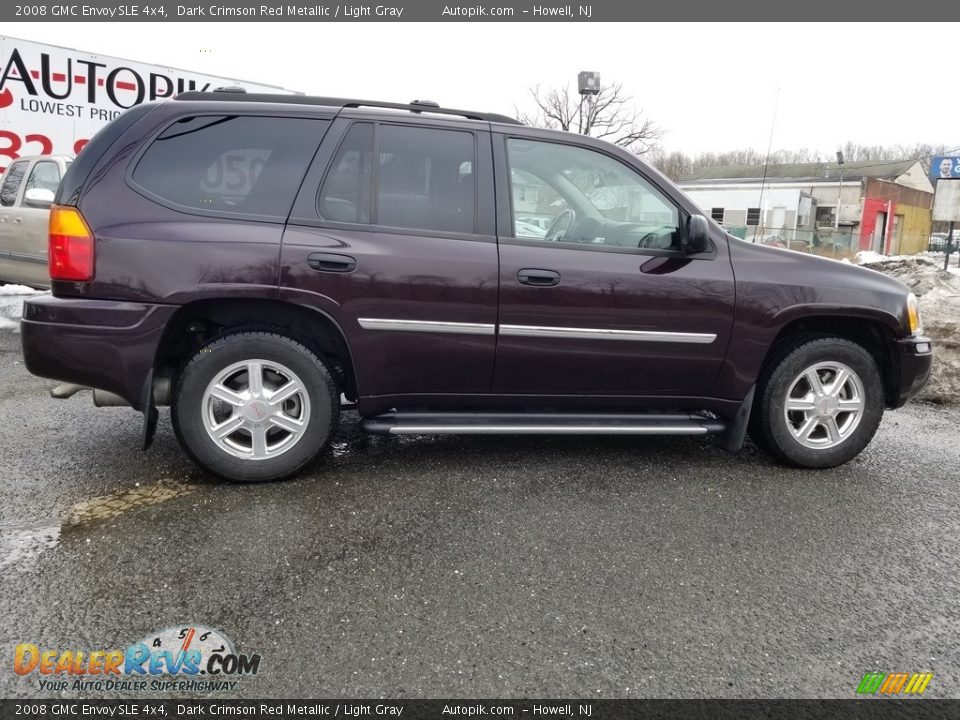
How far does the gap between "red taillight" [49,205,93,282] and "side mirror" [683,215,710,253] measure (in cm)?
292

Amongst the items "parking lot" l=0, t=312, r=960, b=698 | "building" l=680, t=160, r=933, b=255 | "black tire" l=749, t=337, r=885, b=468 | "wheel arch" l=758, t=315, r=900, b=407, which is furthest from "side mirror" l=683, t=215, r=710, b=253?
"building" l=680, t=160, r=933, b=255

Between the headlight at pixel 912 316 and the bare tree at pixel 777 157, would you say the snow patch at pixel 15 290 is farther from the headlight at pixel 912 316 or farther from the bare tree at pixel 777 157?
the bare tree at pixel 777 157

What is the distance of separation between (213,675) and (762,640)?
1.77 meters

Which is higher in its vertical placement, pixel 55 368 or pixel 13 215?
pixel 13 215

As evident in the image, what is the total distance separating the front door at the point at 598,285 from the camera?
3512mm

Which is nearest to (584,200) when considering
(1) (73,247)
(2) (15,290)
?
(1) (73,247)

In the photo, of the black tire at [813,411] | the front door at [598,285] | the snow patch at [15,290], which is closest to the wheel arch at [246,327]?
the front door at [598,285]

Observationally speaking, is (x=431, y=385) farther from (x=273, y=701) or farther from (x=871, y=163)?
(x=871, y=163)

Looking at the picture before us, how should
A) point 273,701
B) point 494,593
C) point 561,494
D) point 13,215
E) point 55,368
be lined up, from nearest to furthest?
point 273,701, point 494,593, point 55,368, point 561,494, point 13,215

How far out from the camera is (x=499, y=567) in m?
2.73

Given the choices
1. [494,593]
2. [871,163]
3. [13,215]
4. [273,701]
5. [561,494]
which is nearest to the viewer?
[273,701]

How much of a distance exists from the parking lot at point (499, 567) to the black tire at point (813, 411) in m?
Answer: 0.14

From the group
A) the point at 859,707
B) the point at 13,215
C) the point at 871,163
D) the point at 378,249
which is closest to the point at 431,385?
the point at 378,249

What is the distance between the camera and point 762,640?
230cm
